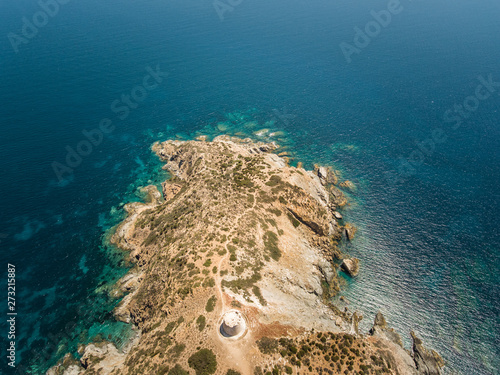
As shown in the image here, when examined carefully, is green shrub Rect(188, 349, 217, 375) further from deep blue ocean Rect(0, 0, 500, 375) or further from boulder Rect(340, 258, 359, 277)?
boulder Rect(340, 258, 359, 277)

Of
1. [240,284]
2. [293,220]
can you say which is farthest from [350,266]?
[240,284]

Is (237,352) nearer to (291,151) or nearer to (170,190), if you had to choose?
(170,190)

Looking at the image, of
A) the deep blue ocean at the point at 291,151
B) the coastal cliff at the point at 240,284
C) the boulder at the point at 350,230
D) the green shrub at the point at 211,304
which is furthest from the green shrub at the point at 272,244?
the boulder at the point at 350,230

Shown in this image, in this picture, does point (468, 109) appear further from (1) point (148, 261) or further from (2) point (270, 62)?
(1) point (148, 261)

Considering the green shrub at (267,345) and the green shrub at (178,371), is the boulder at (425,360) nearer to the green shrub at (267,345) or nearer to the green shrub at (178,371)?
the green shrub at (267,345)

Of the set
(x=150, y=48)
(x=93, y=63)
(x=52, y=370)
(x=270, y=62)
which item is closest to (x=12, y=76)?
(x=93, y=63)

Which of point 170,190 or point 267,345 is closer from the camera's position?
point 267,345
